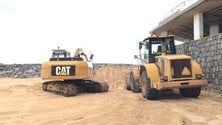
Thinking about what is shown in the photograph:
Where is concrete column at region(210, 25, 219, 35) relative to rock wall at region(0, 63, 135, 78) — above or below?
above

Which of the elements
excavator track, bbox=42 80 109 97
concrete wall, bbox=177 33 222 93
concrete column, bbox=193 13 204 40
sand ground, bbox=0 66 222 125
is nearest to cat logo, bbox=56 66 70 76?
excavator track, bbox=42 80 109 97

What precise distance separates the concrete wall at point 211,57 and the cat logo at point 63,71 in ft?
21.7

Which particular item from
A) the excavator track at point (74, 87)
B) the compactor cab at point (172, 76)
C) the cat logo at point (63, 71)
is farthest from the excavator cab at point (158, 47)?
the excavator track at point (74, 87)

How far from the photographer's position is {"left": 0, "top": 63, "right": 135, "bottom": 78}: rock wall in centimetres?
3675

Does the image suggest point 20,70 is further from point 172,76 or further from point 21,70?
point 172,76

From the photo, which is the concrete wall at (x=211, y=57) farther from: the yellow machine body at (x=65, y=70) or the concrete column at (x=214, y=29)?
the concrete column at (x=214, y=29)

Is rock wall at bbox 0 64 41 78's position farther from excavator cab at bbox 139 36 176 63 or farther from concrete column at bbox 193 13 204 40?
excavator cab at bbox 139 36 176 63

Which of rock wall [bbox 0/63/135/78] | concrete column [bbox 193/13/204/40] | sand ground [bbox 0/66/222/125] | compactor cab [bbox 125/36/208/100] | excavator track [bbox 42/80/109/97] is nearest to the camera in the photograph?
sand ground [bbox 0/66/222/125]

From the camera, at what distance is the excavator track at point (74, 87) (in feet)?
52.0

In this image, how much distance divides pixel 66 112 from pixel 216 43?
8.34 m

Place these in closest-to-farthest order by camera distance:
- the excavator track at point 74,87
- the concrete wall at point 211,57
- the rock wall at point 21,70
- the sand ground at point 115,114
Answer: the sand ground at point 115,114, the concrete wall at point 211,57, the excavator track at point 74,87, the rock wall at point 21,70

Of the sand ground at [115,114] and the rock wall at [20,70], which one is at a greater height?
the rock wall at [20,70]

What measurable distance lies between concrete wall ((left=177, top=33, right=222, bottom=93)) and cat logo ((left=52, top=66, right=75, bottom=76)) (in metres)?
6.61

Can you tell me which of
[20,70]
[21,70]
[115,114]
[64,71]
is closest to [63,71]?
[64,71]
